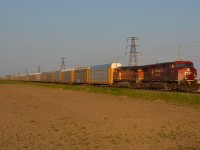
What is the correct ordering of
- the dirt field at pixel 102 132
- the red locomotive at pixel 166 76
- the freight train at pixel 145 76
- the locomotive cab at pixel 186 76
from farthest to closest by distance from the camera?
the freight train at pixel 145 76 → the red locomotive at pixel 166 76 → the locomotive cab at pixel 186 76 → the dirt field at pixel 102 132

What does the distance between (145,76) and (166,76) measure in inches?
214

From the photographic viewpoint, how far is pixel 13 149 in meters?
10.4

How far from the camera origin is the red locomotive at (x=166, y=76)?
3334 centimetres

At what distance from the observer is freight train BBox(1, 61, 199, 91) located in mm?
33562

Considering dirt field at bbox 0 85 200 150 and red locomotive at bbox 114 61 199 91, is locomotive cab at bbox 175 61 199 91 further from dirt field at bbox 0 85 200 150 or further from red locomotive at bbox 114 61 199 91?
dirt field at bbox 0 85 200 150

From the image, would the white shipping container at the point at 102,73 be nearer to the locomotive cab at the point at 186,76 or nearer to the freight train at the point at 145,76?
the freight train at the point at 145,76

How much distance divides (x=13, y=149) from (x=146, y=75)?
3143 centimetres

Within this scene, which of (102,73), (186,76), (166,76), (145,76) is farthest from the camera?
(102,73)

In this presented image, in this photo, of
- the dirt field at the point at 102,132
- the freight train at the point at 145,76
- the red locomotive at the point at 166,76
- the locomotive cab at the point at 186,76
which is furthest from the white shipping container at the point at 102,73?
the dirt field at the point at 102,132

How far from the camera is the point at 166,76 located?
3578cm

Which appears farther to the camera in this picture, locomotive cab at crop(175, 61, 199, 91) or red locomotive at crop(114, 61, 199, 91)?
red locomotive at crop(114, 61, 199, 91)

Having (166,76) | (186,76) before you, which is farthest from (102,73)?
(186,76)

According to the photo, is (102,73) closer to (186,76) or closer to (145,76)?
(145,76)

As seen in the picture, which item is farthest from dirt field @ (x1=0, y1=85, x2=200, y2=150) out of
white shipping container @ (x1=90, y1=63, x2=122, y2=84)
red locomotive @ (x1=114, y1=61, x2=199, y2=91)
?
white shipping container @ (x1=90, y1=63, x2=122, y2=84)
